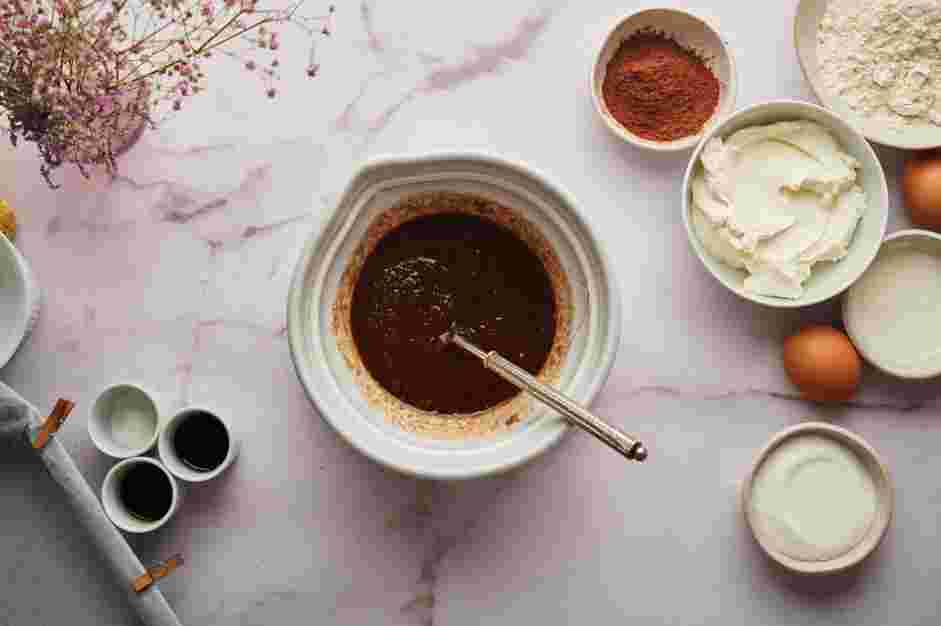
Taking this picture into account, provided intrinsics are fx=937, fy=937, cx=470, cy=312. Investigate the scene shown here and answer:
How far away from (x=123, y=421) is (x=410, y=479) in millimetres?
446

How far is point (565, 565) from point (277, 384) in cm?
53

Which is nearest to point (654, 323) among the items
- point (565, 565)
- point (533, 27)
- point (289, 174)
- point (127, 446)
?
point (565, 565)

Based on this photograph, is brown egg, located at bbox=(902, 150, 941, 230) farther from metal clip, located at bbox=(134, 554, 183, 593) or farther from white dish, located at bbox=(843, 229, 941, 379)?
metal clip, located at bbox=(134, 554, 183, 593)

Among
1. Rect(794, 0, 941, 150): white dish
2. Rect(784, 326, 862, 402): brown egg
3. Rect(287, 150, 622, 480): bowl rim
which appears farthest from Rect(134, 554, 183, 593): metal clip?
Rect(794, 0, 941, 150): white dish

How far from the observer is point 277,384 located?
1.45 metres

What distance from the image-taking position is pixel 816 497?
143 centimetres

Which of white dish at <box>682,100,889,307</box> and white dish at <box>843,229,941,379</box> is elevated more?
white dish at <box>682,100,889,307</box>

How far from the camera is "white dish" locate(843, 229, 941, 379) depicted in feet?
4.67

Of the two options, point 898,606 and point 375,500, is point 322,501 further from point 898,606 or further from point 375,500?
point 898,606

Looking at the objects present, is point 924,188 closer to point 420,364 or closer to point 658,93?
point 658,93

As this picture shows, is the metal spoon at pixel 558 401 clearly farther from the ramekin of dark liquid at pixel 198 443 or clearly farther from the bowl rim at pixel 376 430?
the ramekin of dark liquid at pixel 198 443

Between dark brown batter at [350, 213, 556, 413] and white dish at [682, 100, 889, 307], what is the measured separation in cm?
27

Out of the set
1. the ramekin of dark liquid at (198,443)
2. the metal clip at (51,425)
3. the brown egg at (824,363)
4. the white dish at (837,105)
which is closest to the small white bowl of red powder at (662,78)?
the white dish at (837,105)

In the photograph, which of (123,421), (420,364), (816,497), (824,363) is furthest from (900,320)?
(123,421)
